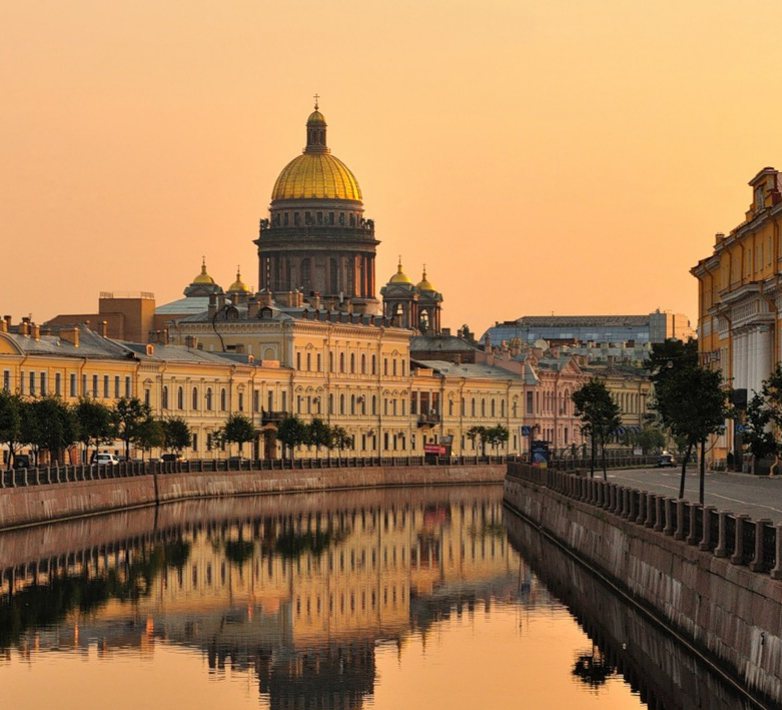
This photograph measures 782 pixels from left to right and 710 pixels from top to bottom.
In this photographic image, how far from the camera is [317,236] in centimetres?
17350

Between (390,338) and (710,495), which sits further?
(390,338)

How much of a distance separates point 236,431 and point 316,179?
225 feet

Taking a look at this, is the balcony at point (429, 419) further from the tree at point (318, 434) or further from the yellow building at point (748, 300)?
the yellow building at point (748, 300)

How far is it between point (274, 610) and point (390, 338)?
293 ft

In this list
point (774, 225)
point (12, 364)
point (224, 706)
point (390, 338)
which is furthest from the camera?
point (390, 338)

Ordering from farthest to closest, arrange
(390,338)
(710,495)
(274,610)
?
(390,338) → (710,495) → (274,610)

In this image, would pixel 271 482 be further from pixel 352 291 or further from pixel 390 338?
pixel 352 291

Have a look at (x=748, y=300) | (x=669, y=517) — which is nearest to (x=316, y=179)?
(x=748, y=300)

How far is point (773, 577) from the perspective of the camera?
1086 inches

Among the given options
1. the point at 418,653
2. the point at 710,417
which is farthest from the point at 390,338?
the point at 418,653

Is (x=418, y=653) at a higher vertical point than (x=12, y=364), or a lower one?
lower

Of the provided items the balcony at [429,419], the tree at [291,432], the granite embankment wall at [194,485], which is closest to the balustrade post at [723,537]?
the granite embankment wall at [194,485]

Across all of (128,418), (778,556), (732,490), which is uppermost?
(128,418)

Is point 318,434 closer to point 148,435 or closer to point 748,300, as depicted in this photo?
point 148,435
